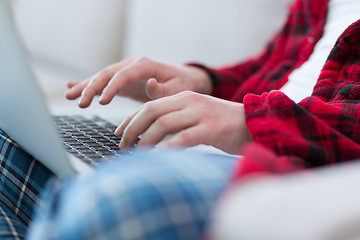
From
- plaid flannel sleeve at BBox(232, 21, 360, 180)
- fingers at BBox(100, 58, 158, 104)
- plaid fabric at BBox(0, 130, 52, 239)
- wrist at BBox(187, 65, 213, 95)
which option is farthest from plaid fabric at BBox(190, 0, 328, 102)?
plaid fabric at BBox(0, 130, 52, 239)

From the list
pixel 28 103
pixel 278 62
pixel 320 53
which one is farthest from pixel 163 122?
pixel 278 62

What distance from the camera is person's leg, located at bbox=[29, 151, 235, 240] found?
0.31m

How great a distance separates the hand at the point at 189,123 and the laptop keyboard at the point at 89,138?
49 mm

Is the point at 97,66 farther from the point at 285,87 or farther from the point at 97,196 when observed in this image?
the point at 97,196

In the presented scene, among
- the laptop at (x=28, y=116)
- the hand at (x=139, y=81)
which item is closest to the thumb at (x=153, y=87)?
the hand at (x=139, y=81)

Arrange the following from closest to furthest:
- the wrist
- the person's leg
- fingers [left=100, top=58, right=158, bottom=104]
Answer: the person's leg < fingers [left=100, top=58, right=158, bottom=104] < the wrist

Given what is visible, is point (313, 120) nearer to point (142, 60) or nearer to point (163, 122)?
point (163, 122)

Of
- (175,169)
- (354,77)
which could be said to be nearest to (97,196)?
(175,169)

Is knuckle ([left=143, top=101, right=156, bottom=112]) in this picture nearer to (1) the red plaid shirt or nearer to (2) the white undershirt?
(1) the red plaid shirt

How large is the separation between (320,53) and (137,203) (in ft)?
1.60

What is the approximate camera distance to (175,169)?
0.35 m

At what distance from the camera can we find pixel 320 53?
71cm

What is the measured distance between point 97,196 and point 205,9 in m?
0.99

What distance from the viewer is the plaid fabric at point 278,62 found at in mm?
830
